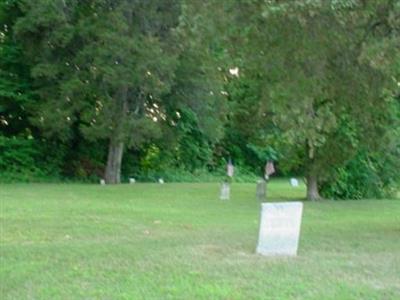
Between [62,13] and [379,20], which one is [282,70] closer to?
[379,20]

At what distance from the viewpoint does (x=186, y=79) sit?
32.7m

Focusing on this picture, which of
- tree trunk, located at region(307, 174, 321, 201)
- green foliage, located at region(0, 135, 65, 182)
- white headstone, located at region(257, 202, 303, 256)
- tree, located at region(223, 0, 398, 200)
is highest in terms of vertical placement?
tree, located at region(223, 0, 398, 200)

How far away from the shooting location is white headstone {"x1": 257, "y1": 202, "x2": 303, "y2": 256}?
9891mm

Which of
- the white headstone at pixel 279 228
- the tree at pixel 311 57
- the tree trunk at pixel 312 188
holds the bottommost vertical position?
the tree trunk at pixel 312 188

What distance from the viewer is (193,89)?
110ft

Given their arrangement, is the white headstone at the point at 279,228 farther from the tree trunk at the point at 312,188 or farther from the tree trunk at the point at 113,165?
the tree trunk at the point at 113,165

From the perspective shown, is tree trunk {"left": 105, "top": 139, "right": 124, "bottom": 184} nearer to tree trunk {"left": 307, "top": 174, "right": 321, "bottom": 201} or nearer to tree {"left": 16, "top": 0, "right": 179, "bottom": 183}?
tree {"left": 16, "top": 0, "right": 179, "bottom": 183}

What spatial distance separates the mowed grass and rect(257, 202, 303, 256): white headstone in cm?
26

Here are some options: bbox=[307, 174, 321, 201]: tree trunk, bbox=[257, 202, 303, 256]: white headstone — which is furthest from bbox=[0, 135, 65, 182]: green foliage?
bbox=[257, 202, 303, 256]: white headstone

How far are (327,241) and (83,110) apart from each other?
21.2 meters

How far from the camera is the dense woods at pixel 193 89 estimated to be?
11.6 metres

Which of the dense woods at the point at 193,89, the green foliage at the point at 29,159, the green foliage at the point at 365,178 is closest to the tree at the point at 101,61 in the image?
the dense woods at the point at 193,89

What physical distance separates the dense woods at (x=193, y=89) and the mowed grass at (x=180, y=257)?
7.34 ft

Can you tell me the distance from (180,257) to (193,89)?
2420cm
